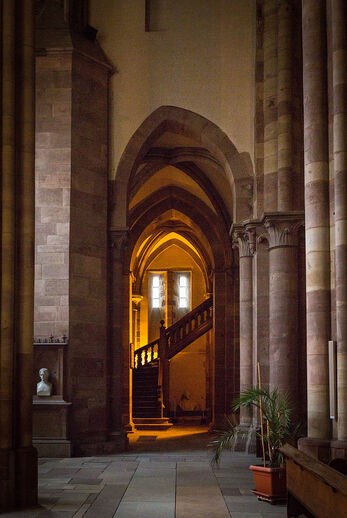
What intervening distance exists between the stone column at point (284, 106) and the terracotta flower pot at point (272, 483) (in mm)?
6050

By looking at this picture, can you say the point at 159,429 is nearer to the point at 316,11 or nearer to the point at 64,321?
the point at 64,321

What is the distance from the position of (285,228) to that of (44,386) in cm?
515

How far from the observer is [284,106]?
1387cm

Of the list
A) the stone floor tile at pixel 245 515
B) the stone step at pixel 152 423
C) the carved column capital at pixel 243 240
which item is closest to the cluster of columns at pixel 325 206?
the stone floor tile at pixel 245 515

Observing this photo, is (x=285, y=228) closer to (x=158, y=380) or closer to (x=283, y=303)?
(x=283, y=303)

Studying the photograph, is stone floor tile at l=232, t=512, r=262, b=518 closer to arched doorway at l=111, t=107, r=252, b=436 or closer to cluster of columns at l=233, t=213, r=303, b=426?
cluster of columns at l=233, t=213, r=303, b=426

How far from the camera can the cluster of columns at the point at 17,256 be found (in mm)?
8273

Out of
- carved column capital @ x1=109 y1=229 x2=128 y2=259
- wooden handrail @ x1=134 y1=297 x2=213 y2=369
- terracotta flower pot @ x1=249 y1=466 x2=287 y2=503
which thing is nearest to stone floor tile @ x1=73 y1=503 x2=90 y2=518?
terracotta flower pot @ x1=249 y1=466 x2=287 y2=503

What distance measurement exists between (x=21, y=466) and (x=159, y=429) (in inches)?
517

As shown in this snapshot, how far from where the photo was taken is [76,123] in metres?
14.5

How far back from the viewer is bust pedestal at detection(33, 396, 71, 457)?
1331 cm

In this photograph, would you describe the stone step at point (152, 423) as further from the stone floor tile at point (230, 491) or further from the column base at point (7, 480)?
the column base at point (7, 480)

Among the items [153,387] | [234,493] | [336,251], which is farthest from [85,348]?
[153,387]

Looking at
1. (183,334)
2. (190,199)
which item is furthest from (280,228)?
(183,334)
